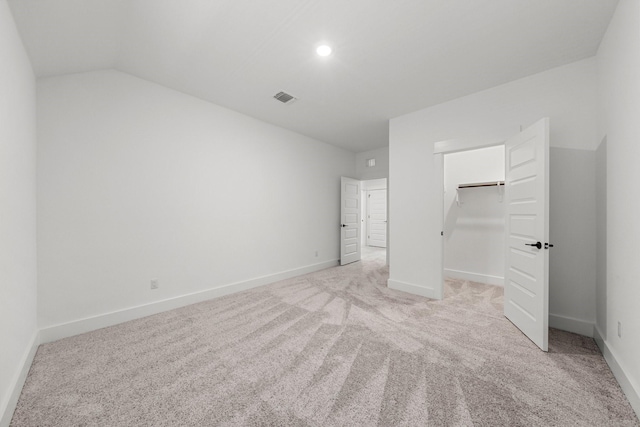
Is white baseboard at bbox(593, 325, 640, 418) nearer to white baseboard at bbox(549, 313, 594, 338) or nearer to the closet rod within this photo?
white baseboard at bbox(549, 313, 594, 338)

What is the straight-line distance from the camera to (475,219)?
13.6 feet

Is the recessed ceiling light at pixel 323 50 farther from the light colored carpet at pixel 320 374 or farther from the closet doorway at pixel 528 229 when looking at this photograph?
the light colored carpet at pixel 320 374

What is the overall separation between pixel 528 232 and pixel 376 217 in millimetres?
6569

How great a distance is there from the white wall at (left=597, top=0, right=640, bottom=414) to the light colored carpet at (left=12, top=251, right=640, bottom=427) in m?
0.31

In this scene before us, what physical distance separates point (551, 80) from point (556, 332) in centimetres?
256

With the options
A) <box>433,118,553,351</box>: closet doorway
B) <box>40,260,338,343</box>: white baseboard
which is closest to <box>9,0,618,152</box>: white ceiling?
<box>433,118,553,351</box>: closet doorway

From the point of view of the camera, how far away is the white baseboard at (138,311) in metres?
2.32

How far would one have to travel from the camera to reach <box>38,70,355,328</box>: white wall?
236 cm

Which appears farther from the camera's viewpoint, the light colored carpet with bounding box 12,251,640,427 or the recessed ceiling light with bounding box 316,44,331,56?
the recessed ceiling light with bounding box 316,44,331,56

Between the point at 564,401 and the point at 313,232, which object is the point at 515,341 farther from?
the point at 313,232

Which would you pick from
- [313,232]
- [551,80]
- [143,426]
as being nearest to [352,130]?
[313,232]

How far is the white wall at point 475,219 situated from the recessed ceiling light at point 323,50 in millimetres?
2944

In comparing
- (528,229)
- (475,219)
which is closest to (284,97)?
(528,229)

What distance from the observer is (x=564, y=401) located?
5.06 feet
